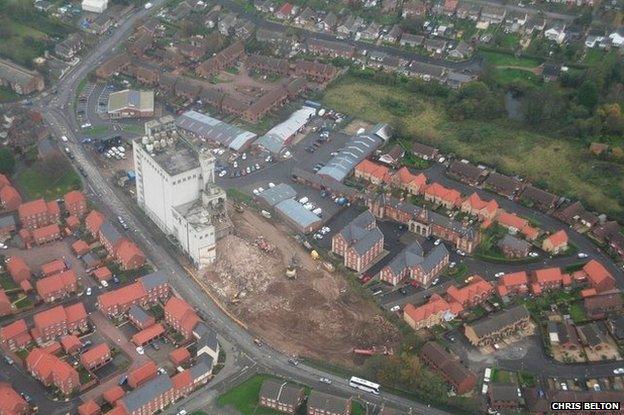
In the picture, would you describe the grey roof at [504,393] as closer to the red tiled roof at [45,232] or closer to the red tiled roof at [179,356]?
the red tiled roof at [179,356]

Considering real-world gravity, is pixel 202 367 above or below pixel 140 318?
below

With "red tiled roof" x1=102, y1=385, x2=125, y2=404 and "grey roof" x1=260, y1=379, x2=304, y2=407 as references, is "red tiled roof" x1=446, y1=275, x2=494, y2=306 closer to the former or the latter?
"grey roof" x1=260, y1=379, x2=304, y2=407

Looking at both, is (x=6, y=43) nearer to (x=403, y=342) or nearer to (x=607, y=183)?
(x=403, y=342)

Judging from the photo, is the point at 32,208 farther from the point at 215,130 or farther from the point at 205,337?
the point at 205,337

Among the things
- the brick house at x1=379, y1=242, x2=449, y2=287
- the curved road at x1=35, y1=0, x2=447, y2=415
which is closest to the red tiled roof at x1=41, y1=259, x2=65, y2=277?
the curved road at x1=35, y1=0, x2=447, y2=415

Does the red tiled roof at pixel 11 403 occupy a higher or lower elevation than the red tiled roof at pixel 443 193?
lower

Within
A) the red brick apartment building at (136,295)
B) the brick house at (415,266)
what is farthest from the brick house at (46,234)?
the brick house at (415,266)

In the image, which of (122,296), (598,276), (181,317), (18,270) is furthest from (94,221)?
(598,276)

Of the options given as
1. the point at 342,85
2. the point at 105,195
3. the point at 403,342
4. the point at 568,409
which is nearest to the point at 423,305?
the point at 403,342
